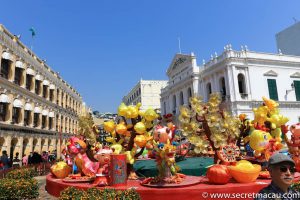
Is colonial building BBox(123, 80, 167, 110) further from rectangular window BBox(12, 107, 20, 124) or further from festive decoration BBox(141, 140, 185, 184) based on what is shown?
festive decoration BBox(141, 140, 185, 184)

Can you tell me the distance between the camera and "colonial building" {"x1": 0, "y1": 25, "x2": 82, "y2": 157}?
19500 millimetres

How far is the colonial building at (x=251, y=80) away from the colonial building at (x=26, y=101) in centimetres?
1829

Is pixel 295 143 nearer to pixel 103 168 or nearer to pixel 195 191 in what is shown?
pixel 195 191

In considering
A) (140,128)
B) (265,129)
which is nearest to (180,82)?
(265,129)

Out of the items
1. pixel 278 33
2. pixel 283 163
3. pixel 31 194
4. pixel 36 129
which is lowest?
pixel 31 194

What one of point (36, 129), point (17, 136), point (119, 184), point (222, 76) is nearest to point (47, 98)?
point (36, 129)

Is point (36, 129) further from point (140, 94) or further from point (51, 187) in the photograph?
point (140, 94)

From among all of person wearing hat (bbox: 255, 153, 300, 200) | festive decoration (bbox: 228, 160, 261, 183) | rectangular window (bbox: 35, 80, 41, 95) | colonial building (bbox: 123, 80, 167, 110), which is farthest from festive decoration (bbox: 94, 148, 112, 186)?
colonial building (bbox: 123, 80, 167, 110)

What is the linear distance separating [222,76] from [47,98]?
20.5 metres

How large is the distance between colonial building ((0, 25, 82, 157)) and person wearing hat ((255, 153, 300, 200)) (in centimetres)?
2006

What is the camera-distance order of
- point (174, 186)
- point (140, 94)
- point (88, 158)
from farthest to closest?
point (140, 94) → point (88, 158) → point (174, 186)

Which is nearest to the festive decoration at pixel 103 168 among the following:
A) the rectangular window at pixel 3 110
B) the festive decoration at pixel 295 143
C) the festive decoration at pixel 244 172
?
the festive decoration at pixel 244 172

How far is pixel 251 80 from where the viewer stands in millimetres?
28578

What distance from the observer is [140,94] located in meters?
59.7
